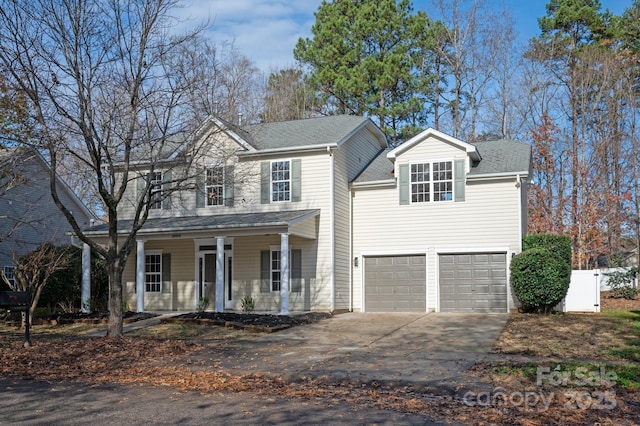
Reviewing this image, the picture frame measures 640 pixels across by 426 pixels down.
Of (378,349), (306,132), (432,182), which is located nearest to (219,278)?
(306,132)

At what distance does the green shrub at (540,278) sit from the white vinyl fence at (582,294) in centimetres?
174

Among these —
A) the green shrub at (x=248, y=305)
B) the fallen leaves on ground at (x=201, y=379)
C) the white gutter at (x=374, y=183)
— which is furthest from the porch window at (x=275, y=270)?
the fallen leaves on ground at (x=201, y=379)

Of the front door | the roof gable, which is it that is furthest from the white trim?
the front door

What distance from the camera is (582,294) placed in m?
20.4

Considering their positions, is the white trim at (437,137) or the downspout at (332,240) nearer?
the white trim at (437,137)

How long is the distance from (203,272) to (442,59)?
20.7 metres

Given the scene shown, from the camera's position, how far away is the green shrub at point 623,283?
24.1 meters

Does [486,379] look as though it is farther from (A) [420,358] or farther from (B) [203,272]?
(B) [203,272]

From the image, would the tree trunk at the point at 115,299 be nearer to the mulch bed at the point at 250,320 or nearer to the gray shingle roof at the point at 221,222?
the mulch bed at the point at 250,320

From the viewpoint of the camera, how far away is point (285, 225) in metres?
19.5

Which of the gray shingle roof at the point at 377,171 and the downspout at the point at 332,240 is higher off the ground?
the gray shingle roof at the point at 377,171

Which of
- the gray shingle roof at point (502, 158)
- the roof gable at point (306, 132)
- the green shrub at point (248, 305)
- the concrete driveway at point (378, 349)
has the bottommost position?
the concrete driveway at point (378, 349)

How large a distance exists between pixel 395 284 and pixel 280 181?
532cm

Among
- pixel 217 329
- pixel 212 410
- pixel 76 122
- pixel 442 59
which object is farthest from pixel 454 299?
pixel 442 59
